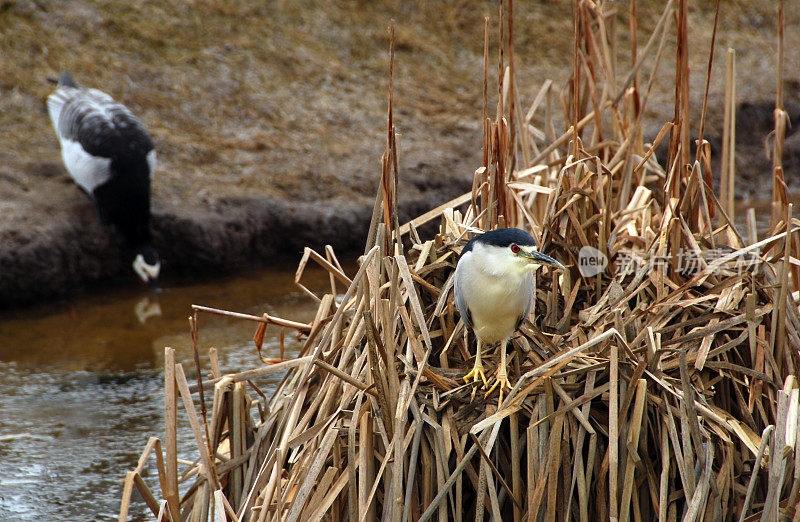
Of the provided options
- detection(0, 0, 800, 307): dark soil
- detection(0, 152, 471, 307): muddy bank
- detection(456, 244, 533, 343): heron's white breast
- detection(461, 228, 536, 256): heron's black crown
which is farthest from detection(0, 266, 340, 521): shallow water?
detection(461, 228, 536, 256): heron's black crown

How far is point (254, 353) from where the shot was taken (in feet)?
12.9

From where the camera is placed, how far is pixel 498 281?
194 centimetres

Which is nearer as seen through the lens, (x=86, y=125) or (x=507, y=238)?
(x=507, y=238)

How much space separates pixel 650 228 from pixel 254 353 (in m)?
2.07

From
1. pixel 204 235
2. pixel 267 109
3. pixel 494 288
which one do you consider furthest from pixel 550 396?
pixel 267 109

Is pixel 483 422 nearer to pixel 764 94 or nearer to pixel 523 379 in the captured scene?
pixel 523 379

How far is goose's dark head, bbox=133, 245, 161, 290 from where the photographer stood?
190 inches

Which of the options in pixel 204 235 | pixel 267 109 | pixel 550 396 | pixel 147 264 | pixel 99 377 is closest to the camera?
pixel 550 396

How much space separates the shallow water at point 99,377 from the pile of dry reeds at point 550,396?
2.85ft

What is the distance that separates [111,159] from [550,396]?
12.8 ft

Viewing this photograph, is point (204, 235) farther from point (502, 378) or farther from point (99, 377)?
point (502, 378)

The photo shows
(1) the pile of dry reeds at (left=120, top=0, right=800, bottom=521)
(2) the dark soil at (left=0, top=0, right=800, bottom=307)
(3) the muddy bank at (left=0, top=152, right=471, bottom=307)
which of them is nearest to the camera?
(1) the pile of dry reeds at (left=120, top=0, right=800, bottom=521)

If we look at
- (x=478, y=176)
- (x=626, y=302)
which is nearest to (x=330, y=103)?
(x=478, y=176)

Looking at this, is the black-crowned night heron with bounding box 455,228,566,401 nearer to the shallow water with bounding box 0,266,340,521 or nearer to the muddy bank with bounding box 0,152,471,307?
the shallow water with bounding box 0,266,340,521
